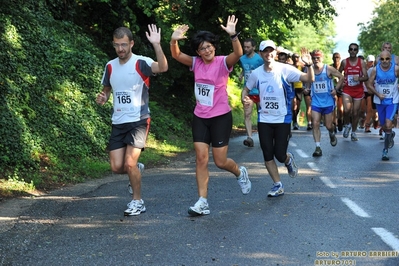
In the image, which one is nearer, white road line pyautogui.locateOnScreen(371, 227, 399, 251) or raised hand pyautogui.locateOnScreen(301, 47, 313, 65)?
white road line pyautogui.locateOnScreen(371, 227, 399, 251)

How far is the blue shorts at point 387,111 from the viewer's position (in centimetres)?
1375

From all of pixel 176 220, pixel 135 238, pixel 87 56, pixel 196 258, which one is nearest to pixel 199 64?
pixel 176 220

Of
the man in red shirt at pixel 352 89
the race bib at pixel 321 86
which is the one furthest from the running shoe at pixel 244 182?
the man in red shirt at pixel 352 89

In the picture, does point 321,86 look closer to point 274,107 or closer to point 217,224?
point 274,107

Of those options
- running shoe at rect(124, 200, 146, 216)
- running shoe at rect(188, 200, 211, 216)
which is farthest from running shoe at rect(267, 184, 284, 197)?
running shoe at rect(124, 200, 146, 216)

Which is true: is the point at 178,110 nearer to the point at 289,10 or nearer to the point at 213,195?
the point at 289,10

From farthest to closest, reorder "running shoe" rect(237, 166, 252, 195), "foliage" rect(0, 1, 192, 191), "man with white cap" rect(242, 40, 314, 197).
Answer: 1. "foliage" rect(0, 1, 192, 191)
2. "man with white cap" rect(242, 40, 314, 197)
3. "running shoe" rect(237, 166, 252, 195)

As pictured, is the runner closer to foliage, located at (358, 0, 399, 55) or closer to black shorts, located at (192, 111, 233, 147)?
black shorts, located at (192, 111, 233, 147)

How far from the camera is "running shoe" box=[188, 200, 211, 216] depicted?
804 cm

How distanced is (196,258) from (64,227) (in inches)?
76.7

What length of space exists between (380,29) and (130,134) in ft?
199

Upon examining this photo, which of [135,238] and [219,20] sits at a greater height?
[219,20]

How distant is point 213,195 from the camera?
954 centimetres

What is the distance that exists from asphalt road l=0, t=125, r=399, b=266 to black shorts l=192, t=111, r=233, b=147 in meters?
0.81
